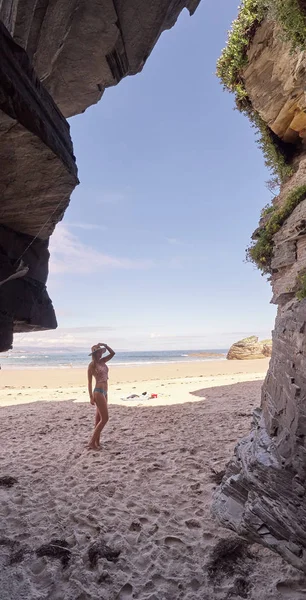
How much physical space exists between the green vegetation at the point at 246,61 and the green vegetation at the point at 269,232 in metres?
1.62

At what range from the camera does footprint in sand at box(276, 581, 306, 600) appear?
3.67 meters

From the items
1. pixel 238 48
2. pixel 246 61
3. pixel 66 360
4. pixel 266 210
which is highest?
pixel 238 48

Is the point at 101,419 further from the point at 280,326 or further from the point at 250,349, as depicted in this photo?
the point at 250,349

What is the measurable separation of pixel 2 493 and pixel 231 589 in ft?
16.4

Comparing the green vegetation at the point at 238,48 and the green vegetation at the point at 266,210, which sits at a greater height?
the green vegetation at the point at 238,48

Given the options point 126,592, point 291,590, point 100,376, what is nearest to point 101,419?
point 100,376

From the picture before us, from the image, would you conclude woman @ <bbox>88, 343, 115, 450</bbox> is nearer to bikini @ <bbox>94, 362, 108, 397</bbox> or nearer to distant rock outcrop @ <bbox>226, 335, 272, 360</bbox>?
bikini @ <bbox>94, 362, 108, 397</bbox>

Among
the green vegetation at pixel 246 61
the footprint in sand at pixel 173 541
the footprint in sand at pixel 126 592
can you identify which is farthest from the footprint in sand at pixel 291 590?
the green vegetation at pixel 246 61

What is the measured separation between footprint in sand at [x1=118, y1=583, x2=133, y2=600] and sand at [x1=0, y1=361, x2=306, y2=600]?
0.04 feet

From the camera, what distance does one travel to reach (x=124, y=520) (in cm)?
550

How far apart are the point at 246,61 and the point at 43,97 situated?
8.13 meters

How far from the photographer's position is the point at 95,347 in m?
9.04

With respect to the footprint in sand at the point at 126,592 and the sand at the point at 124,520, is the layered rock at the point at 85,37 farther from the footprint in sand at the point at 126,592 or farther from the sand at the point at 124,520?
the footprint in sand at the point at 126,592

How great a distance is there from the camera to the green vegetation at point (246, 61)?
6.48 m
